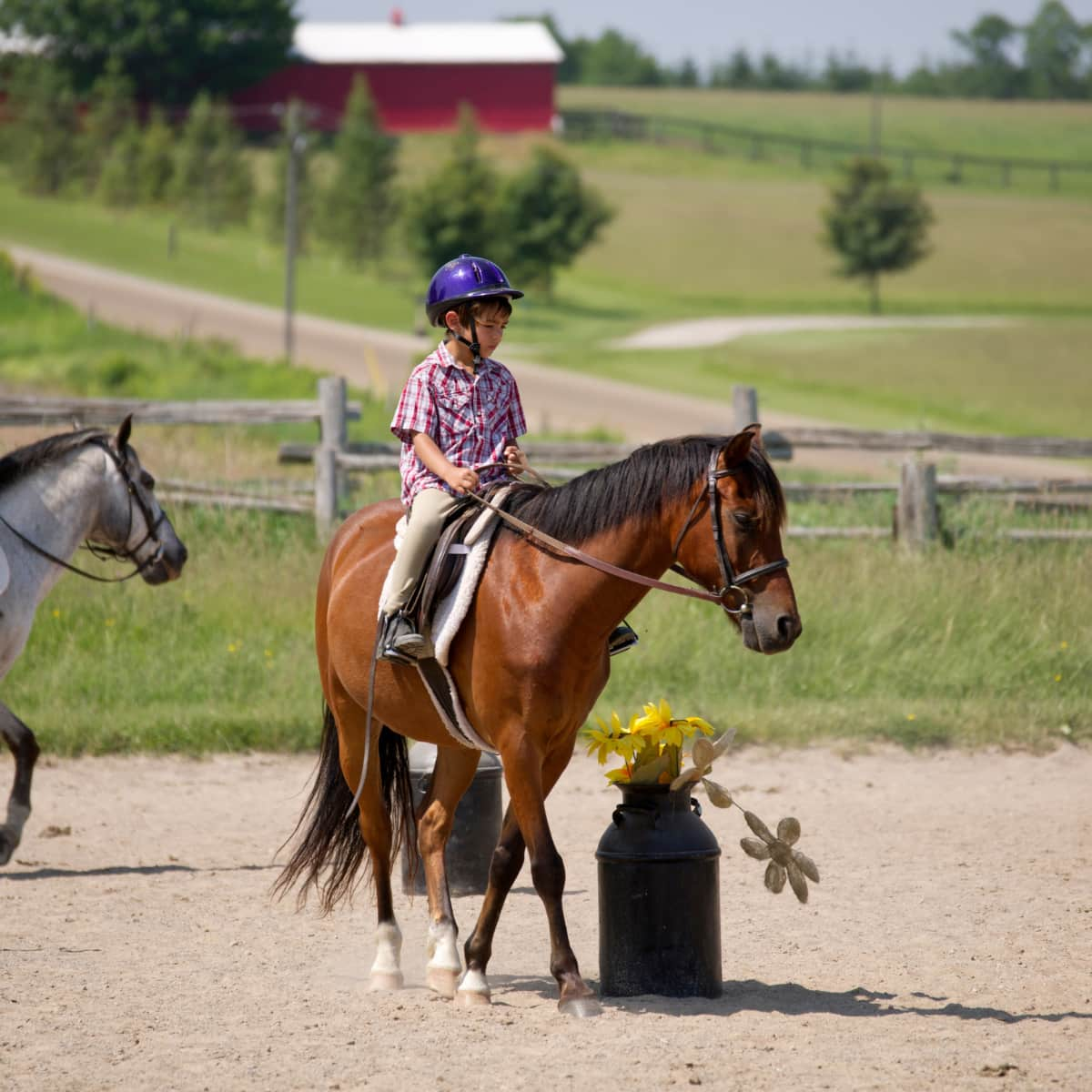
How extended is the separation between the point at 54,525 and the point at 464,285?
324 cm

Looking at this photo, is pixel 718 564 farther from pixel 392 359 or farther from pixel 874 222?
pixel 874 222

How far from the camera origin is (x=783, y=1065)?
462 cm

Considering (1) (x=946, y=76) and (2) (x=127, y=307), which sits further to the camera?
(1) (x=946, y=76)

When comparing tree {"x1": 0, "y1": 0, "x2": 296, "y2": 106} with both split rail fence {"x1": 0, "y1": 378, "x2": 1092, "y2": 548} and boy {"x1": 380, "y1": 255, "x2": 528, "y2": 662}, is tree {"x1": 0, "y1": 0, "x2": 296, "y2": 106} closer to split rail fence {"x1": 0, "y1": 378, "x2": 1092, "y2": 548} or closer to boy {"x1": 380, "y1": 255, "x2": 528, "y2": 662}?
split rail fence {"x1": 0, "y1": 378, "x2": 1092, "y2": 548}

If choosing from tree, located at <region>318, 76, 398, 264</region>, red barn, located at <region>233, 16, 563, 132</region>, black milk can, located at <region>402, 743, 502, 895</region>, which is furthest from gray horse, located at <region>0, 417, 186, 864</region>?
red barn, located at <region>233, 16, 563, 132</region>

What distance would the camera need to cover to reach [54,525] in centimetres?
773

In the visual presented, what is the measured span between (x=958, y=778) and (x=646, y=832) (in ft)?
13.7

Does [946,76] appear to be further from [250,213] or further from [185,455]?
[185,455]

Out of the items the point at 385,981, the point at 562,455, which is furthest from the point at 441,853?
the point at 562,455

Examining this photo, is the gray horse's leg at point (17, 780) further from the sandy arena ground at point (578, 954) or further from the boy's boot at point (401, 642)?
the boy's boot at point (401, 642)

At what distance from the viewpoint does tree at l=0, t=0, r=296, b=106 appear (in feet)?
201

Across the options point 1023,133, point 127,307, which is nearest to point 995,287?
point 127,307

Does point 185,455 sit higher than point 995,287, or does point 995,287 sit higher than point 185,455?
point 995,287

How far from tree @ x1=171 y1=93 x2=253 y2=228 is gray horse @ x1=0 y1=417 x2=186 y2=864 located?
1695 inches
